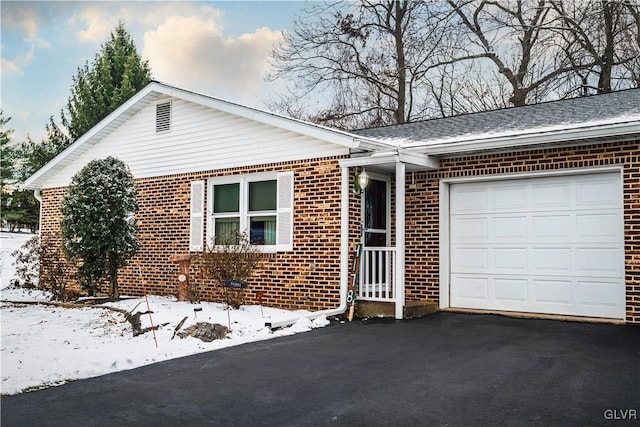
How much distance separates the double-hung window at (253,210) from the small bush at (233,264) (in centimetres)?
50

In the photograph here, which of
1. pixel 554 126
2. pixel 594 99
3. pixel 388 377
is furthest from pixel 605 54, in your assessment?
pixel 388 377

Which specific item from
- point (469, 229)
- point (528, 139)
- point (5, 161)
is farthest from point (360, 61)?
point (5, 161)

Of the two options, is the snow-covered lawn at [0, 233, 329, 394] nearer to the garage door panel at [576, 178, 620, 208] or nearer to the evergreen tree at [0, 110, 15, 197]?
the garage door panel at [576, 178, 620, 208]

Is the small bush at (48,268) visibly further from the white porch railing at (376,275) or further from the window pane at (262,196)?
the white porch railing at (376,275)

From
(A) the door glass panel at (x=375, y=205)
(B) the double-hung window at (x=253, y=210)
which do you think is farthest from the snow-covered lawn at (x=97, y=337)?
(A) the door glass panel at (x=375, y=205)

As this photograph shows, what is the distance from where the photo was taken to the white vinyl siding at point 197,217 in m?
11.9

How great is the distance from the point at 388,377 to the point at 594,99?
26.5 ft

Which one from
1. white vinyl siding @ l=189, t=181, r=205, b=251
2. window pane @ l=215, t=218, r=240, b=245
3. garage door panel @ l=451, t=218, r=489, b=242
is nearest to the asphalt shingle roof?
garage door panel @ l=451, t=218, r=489, b=242

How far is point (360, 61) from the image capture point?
2470cm

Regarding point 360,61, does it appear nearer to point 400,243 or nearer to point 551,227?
point 400,243

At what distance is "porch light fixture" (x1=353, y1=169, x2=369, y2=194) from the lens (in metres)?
9.67

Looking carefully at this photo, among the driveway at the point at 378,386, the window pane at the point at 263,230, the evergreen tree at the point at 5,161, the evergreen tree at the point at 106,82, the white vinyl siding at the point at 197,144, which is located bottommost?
the driveway at the point at 378,386

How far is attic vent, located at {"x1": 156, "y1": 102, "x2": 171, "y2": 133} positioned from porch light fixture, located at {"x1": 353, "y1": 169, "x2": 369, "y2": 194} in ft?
16.2

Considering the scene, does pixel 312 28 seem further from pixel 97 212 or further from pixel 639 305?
pixel 639 305
